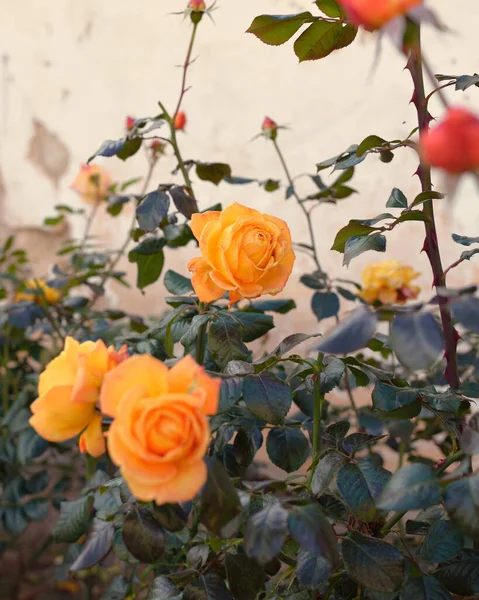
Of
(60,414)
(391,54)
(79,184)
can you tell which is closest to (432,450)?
(391,54)

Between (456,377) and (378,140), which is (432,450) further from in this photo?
(378,140)

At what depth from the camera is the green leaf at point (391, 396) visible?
1.66ft

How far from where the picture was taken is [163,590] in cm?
48

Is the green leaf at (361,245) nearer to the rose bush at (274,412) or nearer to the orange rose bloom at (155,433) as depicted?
the rose bush at (274,412)

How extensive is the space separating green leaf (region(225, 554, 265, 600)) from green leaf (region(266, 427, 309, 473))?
127 mm

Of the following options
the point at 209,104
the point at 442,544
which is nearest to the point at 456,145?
the point at 442,544

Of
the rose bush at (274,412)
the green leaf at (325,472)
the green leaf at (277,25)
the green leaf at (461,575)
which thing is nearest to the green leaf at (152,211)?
the rose bush at (274,412)

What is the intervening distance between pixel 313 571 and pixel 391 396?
0.53 feet

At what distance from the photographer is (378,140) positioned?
0.53m

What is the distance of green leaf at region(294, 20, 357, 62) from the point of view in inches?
20.4

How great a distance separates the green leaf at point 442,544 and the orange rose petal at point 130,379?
0.83 feet

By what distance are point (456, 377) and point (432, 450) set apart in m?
1.05

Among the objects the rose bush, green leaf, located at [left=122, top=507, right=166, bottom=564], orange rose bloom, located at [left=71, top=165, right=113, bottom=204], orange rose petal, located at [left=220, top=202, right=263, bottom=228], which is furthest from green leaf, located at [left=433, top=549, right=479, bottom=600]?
orange rose bloom, located at [left=71, top=165, right=113, bottom=204]

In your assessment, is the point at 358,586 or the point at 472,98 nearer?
the point at 358,586
